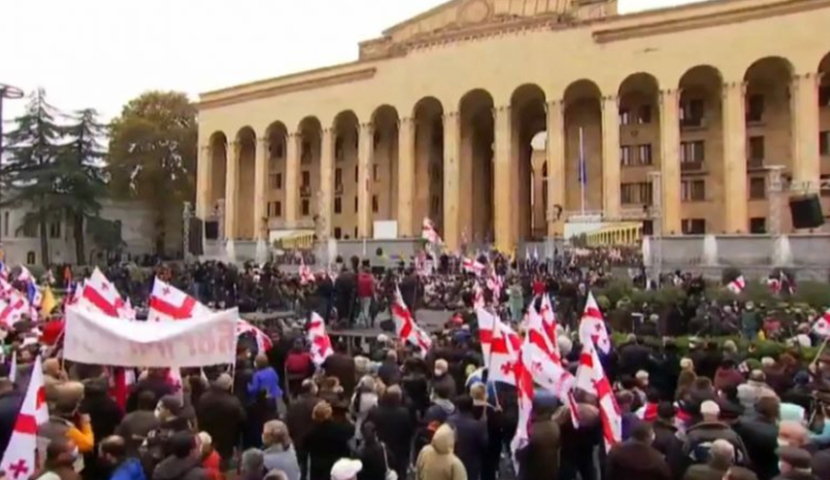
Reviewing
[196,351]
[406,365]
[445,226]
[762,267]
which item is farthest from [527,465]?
[445,226]

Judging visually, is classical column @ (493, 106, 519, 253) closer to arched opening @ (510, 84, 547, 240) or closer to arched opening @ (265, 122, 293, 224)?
arched opening @ (510, 84, 547, 240)

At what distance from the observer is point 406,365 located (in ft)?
A: 32.5

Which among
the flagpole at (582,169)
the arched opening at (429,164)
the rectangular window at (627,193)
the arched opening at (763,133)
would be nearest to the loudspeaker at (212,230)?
the arched opening at (429,164)

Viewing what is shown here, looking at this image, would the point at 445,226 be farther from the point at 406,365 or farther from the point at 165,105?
the point at 406,365

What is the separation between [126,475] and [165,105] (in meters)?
63.1

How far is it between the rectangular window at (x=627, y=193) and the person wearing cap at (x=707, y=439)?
40.3 m

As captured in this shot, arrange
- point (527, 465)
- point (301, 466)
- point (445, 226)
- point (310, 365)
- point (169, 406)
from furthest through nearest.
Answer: point (445, 226) < point (310, 365) < point (301, 466) < point (527, 465) < point (169, 406)

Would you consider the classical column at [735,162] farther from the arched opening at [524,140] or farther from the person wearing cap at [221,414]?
the person wearing cap at [221,414]

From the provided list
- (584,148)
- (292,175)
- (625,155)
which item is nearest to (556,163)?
(584,148)

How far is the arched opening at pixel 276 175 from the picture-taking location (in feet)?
194

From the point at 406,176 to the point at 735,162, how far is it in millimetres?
18859

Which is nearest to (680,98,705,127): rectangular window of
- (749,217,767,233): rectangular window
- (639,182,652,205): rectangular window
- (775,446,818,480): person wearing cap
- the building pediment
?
(639,182,652,205): rectangular window

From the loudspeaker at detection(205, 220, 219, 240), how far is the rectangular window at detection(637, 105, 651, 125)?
28.8 meters

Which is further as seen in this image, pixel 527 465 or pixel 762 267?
pixel 762 267
